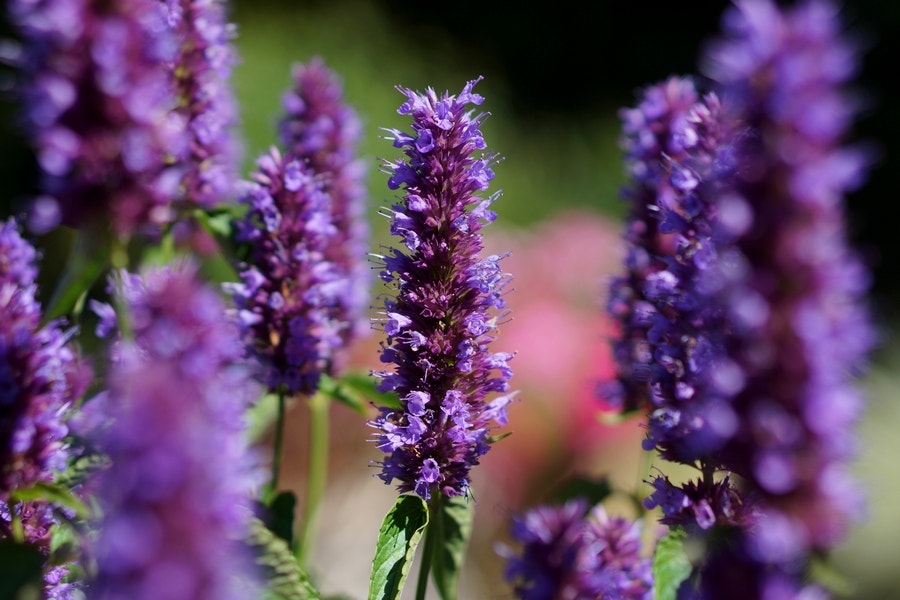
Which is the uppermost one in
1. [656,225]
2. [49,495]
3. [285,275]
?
[656,225]

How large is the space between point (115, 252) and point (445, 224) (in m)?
0.64

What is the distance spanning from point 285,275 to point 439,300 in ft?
1.36

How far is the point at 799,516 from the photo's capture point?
114cm

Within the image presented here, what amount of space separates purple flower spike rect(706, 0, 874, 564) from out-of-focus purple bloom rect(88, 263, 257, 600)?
0.58 metres

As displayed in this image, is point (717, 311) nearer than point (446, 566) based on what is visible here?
Yes

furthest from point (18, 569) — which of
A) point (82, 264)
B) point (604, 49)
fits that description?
point (604, 49)

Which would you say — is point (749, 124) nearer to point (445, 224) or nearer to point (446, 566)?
point (445, 224)

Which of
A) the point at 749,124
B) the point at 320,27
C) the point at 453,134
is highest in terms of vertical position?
the point at 320,27

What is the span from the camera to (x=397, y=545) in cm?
182

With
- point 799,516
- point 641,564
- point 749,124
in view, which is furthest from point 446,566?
point 749,124

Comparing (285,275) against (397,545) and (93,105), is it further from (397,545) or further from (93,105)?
(93,105)

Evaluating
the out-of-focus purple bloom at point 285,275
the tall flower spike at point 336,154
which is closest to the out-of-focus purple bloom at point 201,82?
the out-of-focus purple bloom at point 285,275

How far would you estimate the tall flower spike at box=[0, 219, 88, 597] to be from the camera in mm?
1468

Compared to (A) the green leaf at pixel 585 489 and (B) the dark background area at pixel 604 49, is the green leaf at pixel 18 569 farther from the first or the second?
(B) the dark background area at pixel 604 49
